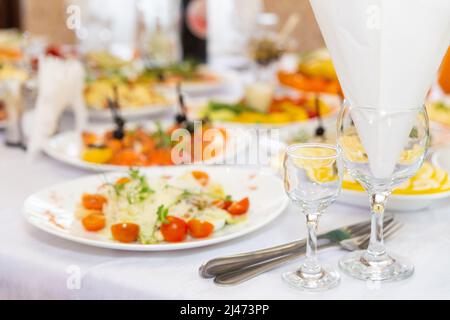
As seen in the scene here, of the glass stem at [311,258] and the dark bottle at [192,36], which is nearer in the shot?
the glass stem at [311,258]

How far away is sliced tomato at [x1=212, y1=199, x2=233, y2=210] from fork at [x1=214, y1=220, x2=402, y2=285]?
0.73 feet

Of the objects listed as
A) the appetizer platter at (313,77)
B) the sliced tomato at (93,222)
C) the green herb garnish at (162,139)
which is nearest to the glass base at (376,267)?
the sliced tomato at (93,222)

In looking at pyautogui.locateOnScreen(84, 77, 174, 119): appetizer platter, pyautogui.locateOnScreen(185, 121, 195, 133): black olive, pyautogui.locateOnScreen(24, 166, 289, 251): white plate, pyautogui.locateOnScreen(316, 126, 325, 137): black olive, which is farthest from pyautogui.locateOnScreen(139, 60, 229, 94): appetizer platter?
pyautogui.locateOnScreen(24, 166, 289, 251): white plate

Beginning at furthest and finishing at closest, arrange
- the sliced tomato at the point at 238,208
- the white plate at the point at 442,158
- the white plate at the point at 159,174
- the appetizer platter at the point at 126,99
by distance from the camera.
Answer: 1. the appetizer platter at the point at 126,99
2. the white plate at the point at 442,158
3. the sliced tomato at the point at 238,208
4. the white plate at the point at 159,174

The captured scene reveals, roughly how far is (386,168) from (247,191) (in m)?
0.43

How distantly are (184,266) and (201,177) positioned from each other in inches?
11.7

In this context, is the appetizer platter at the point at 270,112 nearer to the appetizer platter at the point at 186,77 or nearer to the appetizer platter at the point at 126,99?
the appetizer platter at the point at 126,99

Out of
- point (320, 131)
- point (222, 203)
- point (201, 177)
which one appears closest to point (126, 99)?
point (320, 131)

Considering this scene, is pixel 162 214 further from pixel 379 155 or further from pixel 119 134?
pixel 119 134

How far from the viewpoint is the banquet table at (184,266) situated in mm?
952

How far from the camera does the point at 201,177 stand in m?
1.31

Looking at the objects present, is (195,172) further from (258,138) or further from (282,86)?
(282,86)

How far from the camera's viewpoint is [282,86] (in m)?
2.68

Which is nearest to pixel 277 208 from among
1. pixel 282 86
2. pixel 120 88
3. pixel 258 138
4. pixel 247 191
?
pixel 247 191
